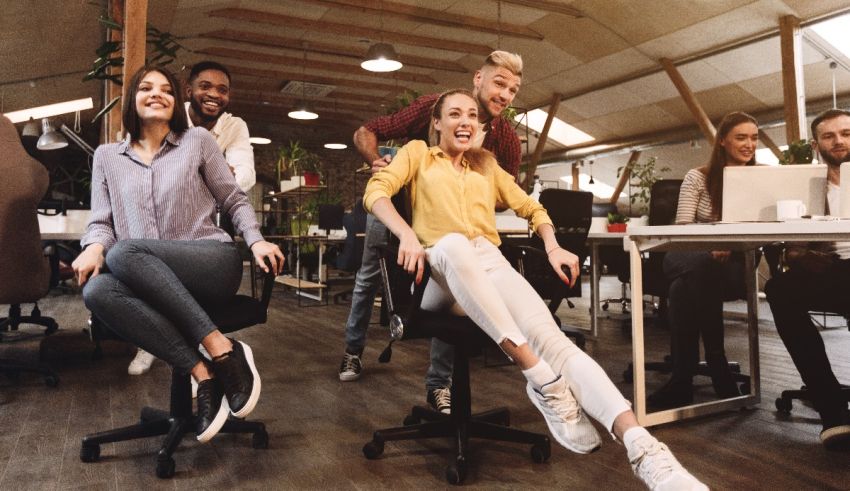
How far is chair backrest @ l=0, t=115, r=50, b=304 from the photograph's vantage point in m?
2.61

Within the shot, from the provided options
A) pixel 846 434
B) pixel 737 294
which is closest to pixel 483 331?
pixel 846 434

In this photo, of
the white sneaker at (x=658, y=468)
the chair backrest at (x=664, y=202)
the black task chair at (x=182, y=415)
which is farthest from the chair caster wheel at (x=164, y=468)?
the chair backrest at (x=664, y=202)

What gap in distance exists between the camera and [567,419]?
161 cm

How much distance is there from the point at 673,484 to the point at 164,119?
6.15 ft

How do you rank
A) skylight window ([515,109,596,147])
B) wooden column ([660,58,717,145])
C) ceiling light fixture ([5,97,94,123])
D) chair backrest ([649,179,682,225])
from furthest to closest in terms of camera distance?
skylight window ([515,109,596,147]) < ceiling light fixture ([5,97,94,123]) < wooden column ([660,58,717,145]) < chair backrest ([649,179,682,225])

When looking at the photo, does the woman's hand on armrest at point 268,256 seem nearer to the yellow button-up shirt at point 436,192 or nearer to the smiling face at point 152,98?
the yellow button-up shirt at point 436,192

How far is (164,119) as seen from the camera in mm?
2082

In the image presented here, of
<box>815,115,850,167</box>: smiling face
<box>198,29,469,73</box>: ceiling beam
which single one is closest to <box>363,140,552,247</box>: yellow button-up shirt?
<box>815,115,850,167</box>: smiling face

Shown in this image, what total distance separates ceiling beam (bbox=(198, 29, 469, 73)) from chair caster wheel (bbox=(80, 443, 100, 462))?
7.78 metres

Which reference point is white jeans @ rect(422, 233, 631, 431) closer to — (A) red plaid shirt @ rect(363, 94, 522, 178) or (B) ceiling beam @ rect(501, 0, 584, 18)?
(A) red plaid shirt @ rect(363, 94, 522, 178)

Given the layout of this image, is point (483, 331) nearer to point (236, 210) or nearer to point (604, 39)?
point (236, 210)

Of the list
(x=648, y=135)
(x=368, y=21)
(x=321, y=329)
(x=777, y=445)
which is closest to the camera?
(x=777, y=445)

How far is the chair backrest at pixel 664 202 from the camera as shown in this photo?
3.71m

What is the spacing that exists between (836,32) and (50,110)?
11934 millimetres
